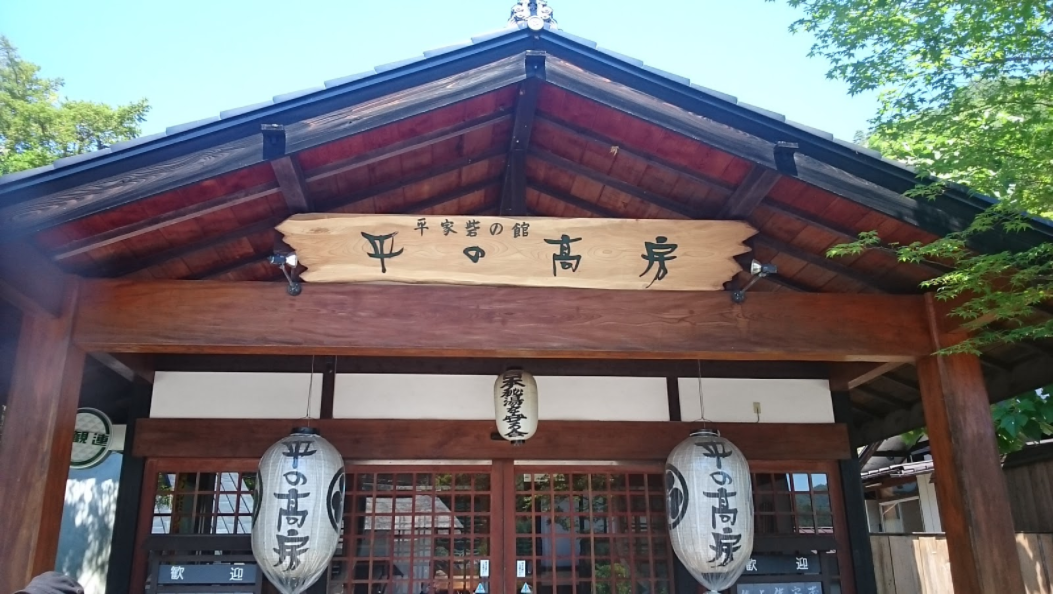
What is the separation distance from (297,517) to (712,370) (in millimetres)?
4461

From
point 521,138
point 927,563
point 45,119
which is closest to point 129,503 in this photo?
point 521,138

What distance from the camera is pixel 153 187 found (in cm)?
466

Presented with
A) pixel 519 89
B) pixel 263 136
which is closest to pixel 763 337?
pixel 519 89

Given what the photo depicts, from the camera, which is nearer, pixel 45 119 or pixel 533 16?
pixel 533 16

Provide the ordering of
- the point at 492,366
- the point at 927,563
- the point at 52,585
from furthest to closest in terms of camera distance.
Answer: the point at 927,563 < the point at 492,366 < the point at 52,585

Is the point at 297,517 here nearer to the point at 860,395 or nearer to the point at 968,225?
the point at 968,225

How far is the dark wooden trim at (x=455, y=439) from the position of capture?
732 centimetres

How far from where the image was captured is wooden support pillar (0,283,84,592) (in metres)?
4.74

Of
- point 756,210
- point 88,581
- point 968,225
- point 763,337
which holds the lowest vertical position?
point 88,581

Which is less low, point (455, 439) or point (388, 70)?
point (388, 70)

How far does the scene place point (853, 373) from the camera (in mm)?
7598

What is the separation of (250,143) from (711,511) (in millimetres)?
4561

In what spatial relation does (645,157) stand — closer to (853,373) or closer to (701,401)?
(701,401)

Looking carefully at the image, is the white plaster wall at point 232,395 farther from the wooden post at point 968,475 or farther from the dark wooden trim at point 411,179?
the wooden post at point 968,475
